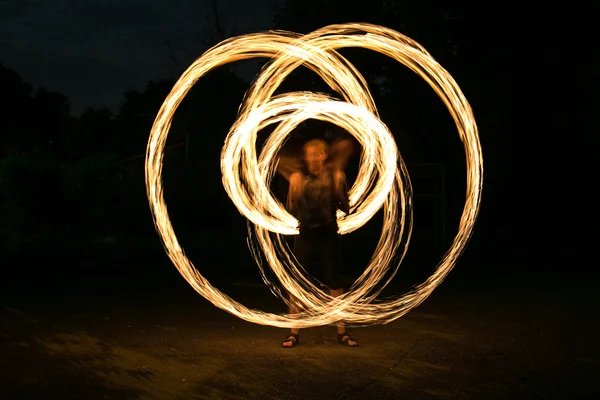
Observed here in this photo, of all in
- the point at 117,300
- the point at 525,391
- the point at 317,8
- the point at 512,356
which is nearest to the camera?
the point at 525,391

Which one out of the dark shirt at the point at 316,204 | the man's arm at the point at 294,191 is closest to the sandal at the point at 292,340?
the dark shirt at the point at 316,204

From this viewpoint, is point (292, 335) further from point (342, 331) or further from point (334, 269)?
point (334, 269)

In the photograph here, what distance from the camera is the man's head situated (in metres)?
7.29

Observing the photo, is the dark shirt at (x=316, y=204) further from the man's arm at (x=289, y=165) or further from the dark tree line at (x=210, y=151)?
the dark tree line at (x=210, y=151)

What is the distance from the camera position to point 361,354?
683 centimetres

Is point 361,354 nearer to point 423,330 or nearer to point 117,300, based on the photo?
point 423,330

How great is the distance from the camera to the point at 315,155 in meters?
7.29

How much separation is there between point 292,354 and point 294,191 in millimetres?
1479

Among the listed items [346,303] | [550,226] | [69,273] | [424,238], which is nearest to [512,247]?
[424,238]

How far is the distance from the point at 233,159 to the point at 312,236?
73.0 inches

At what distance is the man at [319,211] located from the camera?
729 centimetres

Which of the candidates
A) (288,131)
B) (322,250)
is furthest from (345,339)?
(288,131)

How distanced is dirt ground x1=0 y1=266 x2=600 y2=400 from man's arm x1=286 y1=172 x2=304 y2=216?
1.23m

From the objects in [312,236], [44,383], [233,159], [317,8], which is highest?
[317,8]
